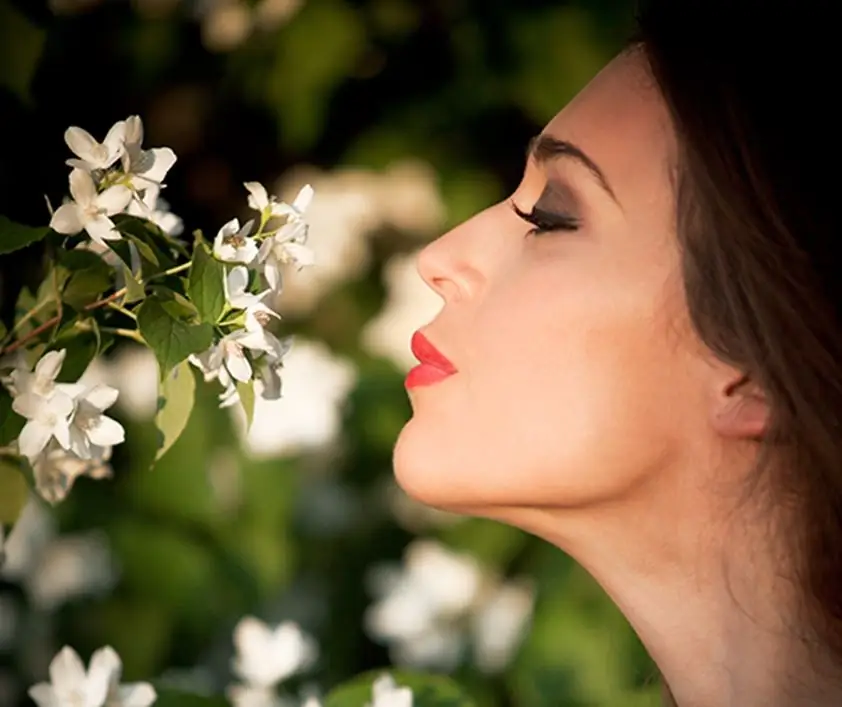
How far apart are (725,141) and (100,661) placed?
523 millimetres

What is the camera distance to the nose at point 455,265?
1009mm

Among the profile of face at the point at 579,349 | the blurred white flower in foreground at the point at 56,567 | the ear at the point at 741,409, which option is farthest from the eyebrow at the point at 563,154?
the blurred white flower in foreground at the point at 56,567

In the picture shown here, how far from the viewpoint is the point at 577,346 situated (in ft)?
3.11

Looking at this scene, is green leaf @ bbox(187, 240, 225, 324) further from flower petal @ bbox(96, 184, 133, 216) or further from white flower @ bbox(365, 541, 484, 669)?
white flower @ bbox(365, 541, 484, 669)

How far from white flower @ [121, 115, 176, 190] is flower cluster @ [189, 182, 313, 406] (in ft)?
0.16

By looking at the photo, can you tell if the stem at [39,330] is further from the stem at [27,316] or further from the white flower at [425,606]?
the white flower at [425,606]

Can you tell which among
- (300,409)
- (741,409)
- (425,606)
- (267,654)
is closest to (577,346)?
(741,409)

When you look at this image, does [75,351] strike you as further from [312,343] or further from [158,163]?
[312,343]

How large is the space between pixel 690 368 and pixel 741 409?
4 cm

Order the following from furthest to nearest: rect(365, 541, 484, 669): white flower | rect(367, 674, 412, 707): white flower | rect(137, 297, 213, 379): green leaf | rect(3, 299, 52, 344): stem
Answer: rect(365, 541, 484, 669): white flower, rect(367, 674, 412, 707): white flower, rect(3, 299, 52, 344): stem, rect(137, 297, 213, 379): green leaf

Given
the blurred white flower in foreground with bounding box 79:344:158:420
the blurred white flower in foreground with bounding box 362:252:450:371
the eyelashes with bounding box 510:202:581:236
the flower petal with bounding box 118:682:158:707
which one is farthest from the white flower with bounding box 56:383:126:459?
the blurred white flower in foreground with bounding box 362:252:450:371

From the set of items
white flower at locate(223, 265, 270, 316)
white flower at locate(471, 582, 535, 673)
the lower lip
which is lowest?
white flower at locate(471, 582, 535, 673)

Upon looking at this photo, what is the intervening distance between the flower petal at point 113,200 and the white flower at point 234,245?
2.2 inches

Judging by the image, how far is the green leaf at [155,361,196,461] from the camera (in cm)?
87
